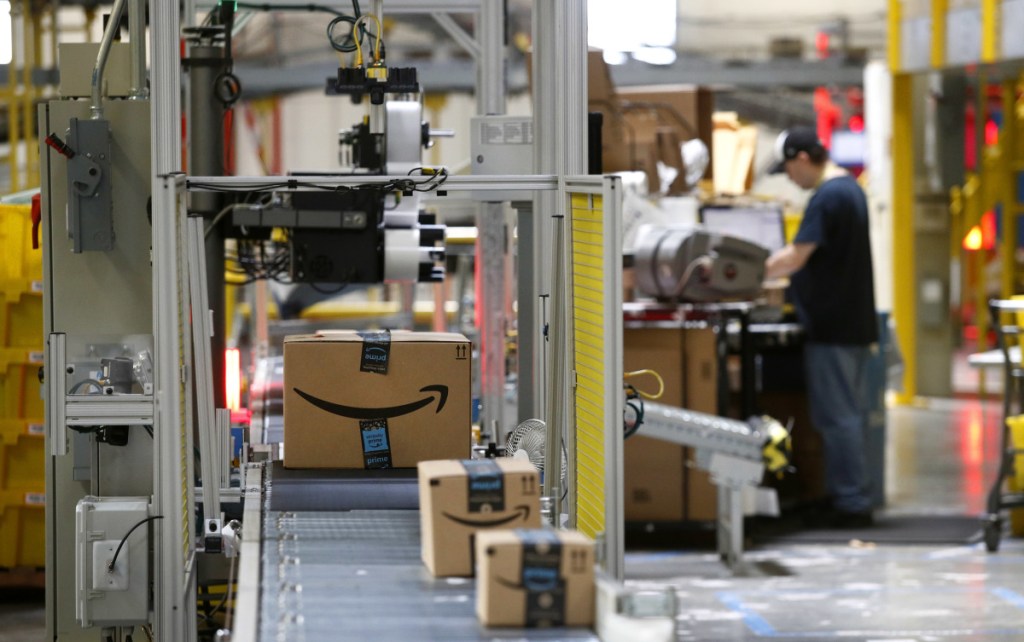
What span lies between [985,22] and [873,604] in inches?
237

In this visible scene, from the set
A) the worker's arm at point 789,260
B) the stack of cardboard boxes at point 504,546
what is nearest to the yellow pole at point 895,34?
the worker's arm at point 789,260

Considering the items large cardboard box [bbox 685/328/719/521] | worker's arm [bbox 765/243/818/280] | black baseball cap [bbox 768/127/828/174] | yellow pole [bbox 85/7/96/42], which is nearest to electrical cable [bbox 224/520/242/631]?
large cardboard box [bbox 685/328/719/521]

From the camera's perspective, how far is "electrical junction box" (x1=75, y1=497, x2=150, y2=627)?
374cm

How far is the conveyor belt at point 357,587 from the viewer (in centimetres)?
276

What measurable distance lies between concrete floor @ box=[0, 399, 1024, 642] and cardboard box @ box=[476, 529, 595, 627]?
7.53 ft

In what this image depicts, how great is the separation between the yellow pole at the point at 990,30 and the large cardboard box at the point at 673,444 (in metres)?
4.86

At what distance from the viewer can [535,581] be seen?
110 inches

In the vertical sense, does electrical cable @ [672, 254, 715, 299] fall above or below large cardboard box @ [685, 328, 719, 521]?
above

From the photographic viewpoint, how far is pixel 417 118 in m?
5.02

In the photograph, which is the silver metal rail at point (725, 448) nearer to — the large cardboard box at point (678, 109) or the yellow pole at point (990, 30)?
the large cardboard box at point (678, 109)

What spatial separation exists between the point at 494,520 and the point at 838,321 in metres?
4.02

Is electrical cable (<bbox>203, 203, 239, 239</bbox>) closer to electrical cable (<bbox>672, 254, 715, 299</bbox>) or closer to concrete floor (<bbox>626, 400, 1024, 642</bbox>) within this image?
concrete floor (<bbox>626, 400, 1024, 642</bbox>)

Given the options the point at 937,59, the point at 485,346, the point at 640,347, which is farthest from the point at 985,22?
the point at 485,346

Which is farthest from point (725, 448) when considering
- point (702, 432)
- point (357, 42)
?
point (357, 42)
